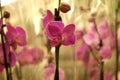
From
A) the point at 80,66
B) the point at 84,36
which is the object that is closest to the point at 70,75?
the point at 80,66

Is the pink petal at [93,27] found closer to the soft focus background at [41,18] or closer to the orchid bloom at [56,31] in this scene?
the soft focus background at [41,18]

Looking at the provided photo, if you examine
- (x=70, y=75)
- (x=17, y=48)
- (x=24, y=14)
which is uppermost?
(x=24, y=14)

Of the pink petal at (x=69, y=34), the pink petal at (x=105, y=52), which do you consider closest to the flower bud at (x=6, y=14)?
the pink petal at (x=69, y=34)

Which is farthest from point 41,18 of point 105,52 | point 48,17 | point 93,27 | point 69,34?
point 105,52

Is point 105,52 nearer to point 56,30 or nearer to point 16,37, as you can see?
point 56,30

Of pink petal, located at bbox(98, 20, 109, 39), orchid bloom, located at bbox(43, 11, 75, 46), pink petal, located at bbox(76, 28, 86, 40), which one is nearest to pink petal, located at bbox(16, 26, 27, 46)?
orchid bloom, located at bbox(43, 11, 75, 46)

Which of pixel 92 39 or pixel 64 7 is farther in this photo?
pixel 92 39

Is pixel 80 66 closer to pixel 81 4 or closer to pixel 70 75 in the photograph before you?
pixel 70 75
